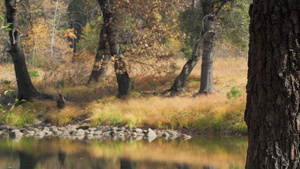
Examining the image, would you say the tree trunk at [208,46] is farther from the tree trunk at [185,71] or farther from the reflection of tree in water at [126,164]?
the reflection of tree in water at [126,164]

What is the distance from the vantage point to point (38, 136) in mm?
12461

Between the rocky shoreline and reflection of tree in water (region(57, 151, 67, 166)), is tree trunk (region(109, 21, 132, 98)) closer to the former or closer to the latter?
the rocky shoreline

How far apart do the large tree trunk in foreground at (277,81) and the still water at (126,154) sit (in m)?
4.71

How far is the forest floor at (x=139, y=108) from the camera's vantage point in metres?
11.6

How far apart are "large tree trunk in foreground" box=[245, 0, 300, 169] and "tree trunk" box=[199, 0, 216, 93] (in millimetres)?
12178

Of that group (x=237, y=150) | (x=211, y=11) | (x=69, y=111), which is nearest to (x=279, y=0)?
(x=237, y=150)

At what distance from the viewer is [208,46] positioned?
52.1 feet

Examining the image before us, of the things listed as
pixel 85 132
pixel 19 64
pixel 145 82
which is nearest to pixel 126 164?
pixel 85 132

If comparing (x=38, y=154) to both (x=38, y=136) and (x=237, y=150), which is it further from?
(x=237, y=150)

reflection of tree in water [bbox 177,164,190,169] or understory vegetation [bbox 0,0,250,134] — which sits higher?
understory vegetation [bbox 0,0,250,134]

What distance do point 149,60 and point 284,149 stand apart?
38.1ft


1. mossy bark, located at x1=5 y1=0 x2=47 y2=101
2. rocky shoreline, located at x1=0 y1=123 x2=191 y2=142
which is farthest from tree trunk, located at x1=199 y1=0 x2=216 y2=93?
mossy bark, located at x1=5 y1=0 x2=47 y2=101

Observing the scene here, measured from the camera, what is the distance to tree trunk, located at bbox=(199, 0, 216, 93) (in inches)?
613

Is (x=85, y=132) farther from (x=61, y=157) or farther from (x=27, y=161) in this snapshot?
(x=27, y=161)
